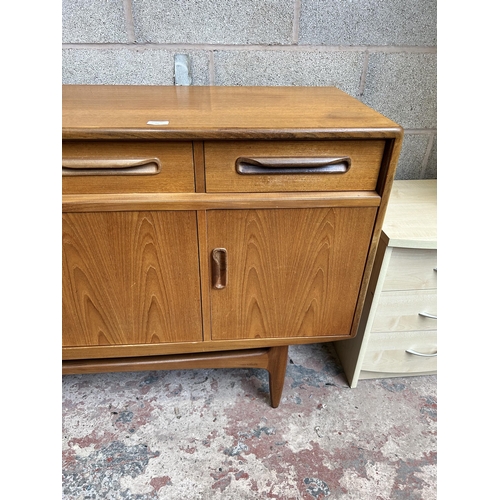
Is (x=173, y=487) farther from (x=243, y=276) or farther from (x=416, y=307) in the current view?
(x=416, y=307)

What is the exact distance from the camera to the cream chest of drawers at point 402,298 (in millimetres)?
970

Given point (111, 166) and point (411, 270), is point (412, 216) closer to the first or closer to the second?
point (411, 270)

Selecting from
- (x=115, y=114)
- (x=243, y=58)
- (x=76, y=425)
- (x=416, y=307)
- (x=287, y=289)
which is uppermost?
(x=243, y=58)

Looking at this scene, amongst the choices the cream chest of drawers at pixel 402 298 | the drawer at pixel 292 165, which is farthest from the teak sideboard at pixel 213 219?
the cream chest of drawers at pixel 402 298

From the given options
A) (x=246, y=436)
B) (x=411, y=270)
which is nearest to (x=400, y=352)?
(x=411, y=270)

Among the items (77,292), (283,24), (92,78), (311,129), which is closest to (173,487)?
(77,292)

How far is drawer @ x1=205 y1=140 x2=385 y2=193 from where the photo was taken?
27.6 inches

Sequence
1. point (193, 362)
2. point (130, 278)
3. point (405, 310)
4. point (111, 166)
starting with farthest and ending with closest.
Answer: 1. point (405, 310)
2. point (193, 362)
3. point (130, 278)
4. point (111, 166)

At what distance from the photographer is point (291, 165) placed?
718 mm

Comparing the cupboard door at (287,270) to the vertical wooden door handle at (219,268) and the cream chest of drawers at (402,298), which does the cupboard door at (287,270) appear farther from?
the cream chest of drawers at (402,298)

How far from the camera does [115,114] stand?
730 millimetres

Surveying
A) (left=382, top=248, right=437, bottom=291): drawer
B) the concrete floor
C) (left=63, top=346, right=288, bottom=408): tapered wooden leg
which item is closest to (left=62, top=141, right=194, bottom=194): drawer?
(left=63, top=346, right=288, bottom=408): tapered wooden leg

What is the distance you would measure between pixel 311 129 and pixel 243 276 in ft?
1.12

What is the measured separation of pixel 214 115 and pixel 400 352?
910 mm
